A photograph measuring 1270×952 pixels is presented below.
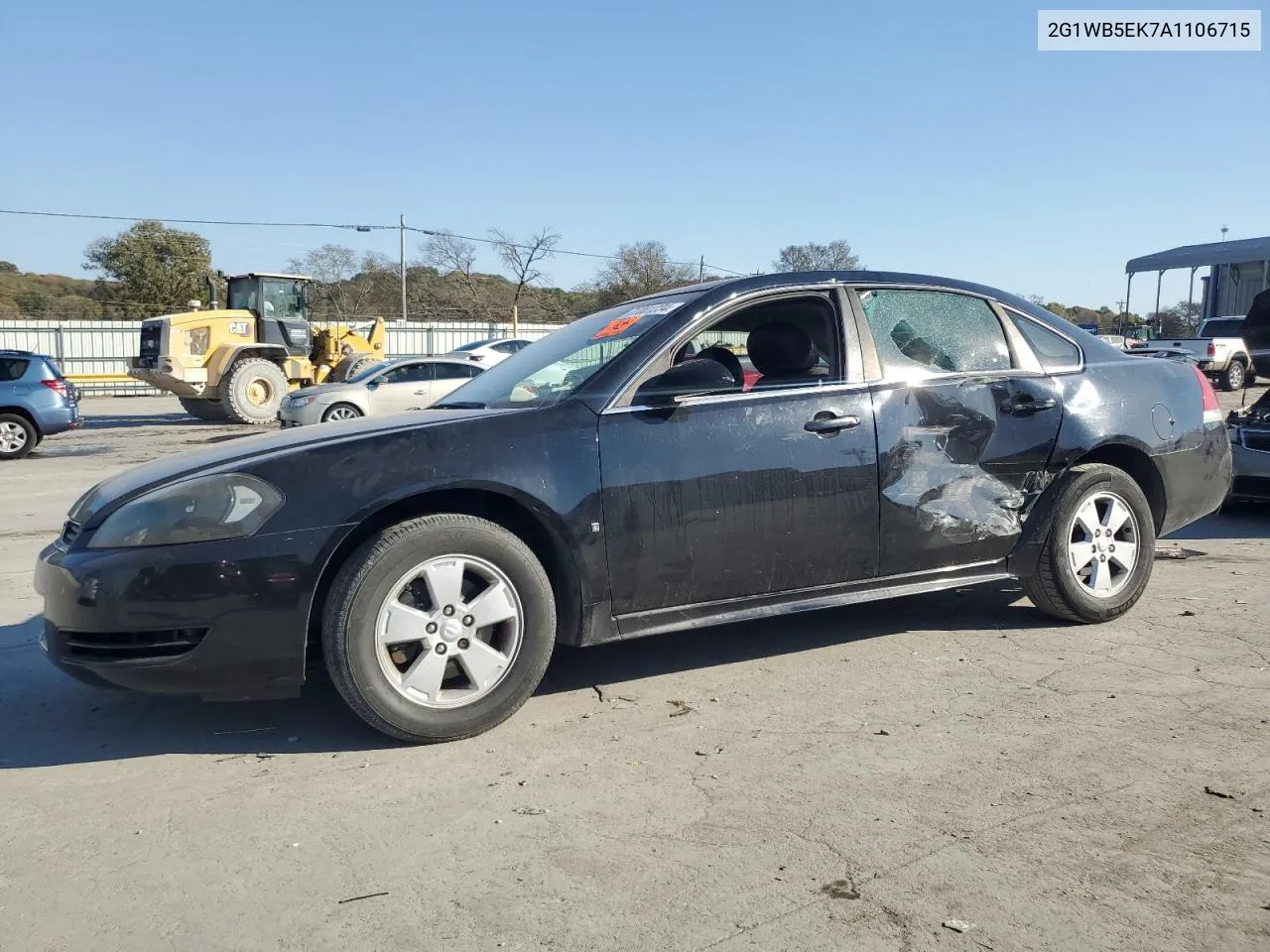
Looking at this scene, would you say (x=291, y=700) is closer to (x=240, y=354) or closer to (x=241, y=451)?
(x=241, y=451)

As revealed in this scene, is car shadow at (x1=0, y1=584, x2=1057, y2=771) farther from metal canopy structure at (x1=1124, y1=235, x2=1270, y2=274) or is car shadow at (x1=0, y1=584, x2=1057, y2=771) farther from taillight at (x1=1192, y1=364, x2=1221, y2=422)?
metal canopy structure at (x1=1124, y1=235, x2=1270, y2=274)

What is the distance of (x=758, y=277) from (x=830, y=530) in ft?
3.61

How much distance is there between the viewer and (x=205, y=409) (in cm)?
2170

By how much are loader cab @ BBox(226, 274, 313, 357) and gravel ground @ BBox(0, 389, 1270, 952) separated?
57.2 ft

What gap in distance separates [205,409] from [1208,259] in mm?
25042

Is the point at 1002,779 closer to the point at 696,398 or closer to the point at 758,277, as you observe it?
the point at 696,398

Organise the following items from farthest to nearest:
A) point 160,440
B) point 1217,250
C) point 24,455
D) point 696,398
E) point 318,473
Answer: point 1217,250, point 160,440, point 24,455, point 696,398, point 318,473

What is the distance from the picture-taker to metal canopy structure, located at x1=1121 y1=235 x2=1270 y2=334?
2664 cm

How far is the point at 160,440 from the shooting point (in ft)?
56.1

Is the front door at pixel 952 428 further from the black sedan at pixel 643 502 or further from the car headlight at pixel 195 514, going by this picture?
the car headlight at pixel 195 514

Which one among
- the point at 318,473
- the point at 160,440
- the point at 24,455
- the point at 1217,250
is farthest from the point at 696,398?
the point at 1217,250

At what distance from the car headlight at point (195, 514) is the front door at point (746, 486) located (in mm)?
1170

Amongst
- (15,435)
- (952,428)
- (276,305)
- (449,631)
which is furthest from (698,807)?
(276,305)

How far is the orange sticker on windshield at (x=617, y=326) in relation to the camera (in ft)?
14.0
